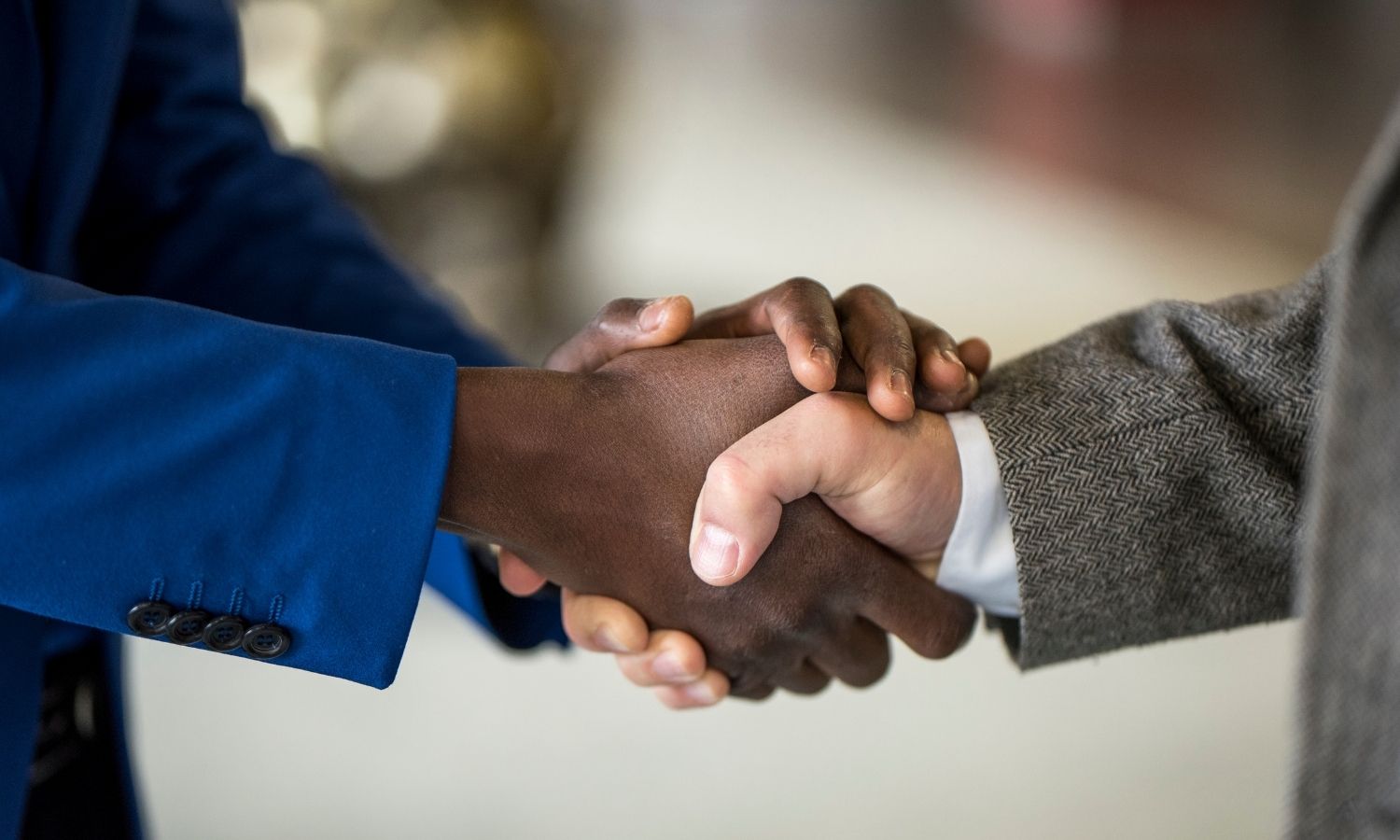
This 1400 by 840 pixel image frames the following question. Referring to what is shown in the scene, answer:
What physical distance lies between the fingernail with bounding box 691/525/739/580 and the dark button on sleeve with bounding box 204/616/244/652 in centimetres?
30

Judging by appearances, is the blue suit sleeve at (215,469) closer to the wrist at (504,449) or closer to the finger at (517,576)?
the wrist at (504,449)

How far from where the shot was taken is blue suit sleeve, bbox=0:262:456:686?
63 cm

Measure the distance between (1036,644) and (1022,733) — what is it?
0.87 meters

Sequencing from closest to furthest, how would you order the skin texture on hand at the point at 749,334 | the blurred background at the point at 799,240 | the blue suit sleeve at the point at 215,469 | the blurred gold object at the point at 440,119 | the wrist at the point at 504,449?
the blue suit sleeve at the point at 215,469
the wrist at the point at 504,449
the skin texture on hand at the point at 749,334
the blurred background at the point at 799,240
the blurred gold object at the point at 440,119

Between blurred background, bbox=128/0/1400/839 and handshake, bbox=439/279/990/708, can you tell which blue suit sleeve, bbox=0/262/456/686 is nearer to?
handshake, bbox=439/279/990/708

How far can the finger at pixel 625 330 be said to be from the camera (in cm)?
91

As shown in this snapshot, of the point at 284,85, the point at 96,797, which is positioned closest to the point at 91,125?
the point at 96,797

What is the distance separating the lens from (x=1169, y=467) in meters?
0.82

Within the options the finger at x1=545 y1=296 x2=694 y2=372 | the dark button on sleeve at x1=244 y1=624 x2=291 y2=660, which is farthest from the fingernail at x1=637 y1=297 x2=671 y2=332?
the dark button on sleeve at x1=244 y1=624 x2=291 y2=660

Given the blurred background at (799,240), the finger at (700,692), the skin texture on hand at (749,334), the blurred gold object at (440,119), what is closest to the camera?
the skin texture on hand at (749,334)

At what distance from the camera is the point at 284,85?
2.55m

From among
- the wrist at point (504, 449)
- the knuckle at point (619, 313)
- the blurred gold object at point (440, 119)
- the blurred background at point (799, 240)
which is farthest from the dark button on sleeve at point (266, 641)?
the blurred gold object at point (440, 119)

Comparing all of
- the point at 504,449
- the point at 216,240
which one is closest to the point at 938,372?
the point at 504,449

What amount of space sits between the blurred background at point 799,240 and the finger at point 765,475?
341mm
